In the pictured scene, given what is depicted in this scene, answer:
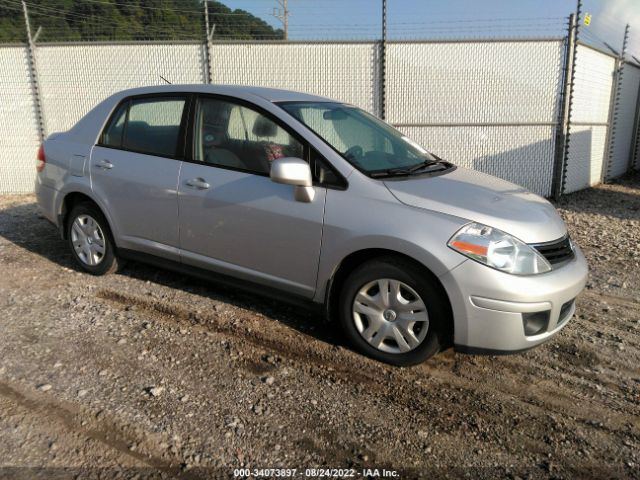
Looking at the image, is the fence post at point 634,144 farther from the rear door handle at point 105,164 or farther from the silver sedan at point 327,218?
the rear door handle at point 105,164

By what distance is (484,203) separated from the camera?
337 cm

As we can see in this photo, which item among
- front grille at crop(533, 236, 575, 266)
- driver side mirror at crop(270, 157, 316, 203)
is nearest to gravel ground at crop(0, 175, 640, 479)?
front grille at crop(533, 236, 575, 266)

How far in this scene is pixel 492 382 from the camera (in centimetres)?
329

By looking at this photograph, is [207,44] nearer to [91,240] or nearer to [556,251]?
[91,240]

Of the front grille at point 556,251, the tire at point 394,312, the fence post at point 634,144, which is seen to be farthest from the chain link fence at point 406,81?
the tire at point 394,312

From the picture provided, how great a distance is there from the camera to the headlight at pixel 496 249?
3.05 m

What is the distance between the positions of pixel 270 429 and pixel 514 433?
1.27 metres

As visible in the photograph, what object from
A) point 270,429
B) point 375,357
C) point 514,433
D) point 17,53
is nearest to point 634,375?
point 514,433

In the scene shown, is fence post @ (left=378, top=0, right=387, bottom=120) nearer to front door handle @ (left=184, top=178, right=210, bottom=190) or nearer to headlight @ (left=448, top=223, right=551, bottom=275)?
front door handle @ (left=184, top=178, right=210, bottom=190)

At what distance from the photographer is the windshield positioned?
371 cm

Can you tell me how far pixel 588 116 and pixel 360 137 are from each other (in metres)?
7.17

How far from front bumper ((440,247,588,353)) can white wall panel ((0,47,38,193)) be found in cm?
894

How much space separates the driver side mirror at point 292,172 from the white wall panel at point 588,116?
7.07 meters

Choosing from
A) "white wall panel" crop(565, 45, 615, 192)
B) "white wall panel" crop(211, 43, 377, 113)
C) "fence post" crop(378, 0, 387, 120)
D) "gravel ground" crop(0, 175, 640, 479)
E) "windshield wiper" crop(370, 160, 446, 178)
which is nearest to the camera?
"gravel ground" crop(0, 175, 640, 479)
